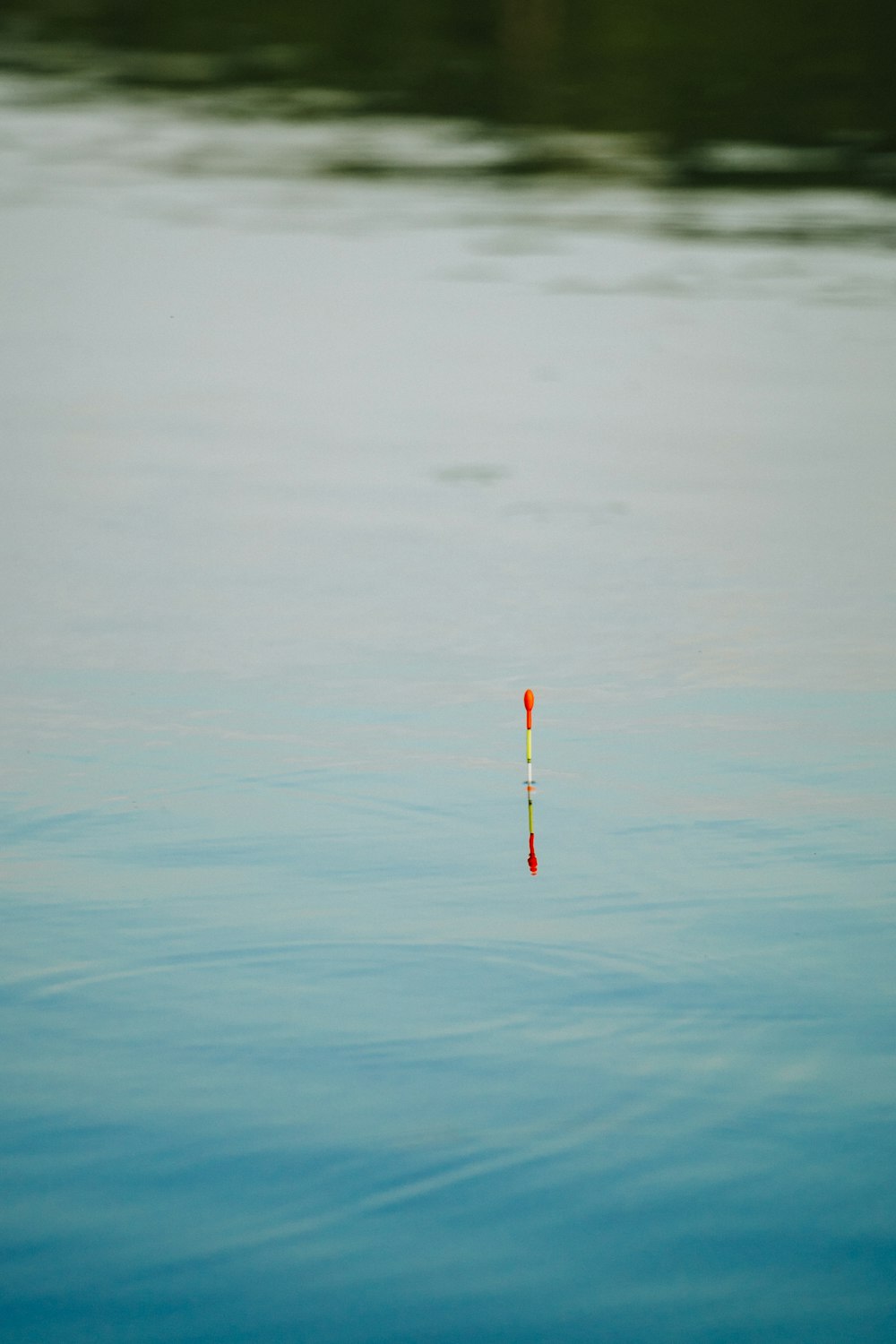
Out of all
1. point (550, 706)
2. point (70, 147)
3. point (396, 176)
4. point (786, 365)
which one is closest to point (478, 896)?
point (550, 706)

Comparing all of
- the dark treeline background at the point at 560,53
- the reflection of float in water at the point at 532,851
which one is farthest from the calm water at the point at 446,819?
the dark treeline background at the point at 560,53

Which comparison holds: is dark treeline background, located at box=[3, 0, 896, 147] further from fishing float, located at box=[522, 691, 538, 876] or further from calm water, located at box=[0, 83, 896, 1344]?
fishing float, located at box=[522, 691, 538, 876]

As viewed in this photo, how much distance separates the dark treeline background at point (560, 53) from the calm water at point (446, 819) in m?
7.51

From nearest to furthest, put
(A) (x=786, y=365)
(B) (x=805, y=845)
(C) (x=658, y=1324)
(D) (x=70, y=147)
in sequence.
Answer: (C) (x=658, y=1324) < (B) (x=805, y=845) < (A) (x=786, y=365) < (D) (x=70, y=147)

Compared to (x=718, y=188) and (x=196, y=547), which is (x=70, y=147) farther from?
(x=196, y=547)

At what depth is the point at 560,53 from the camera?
2283 centimetres

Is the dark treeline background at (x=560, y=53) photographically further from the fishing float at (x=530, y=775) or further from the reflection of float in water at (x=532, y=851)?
the reflection of float in water at (x=532, y=851)

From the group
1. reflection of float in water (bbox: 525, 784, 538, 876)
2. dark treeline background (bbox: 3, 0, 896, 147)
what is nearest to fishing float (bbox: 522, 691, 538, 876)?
reflection of float in water (bbox: 525, 784, 538, 876)

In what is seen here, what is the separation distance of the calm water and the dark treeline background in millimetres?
7510

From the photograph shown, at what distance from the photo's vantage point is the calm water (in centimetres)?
411

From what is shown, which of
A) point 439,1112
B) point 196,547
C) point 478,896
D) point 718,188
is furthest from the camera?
point 718,188

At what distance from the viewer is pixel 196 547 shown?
867 centimetres

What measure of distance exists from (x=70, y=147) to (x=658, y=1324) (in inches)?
601

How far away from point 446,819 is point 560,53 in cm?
1834
